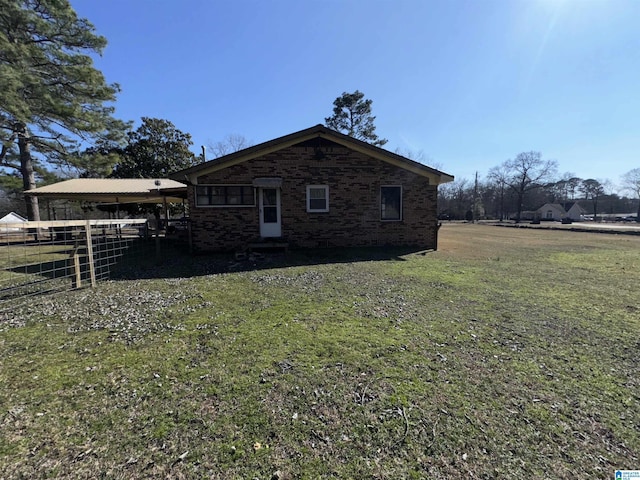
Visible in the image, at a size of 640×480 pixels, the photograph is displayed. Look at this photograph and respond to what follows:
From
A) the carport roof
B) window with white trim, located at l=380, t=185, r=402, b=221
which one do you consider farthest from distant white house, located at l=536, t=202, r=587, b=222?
the carport roof

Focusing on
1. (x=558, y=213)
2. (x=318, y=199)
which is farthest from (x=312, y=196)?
(x=558, y=213)

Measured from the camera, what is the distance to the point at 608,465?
6.42 ft

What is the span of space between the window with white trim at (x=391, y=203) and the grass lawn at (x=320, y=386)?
19.6ft

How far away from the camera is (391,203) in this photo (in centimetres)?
1127

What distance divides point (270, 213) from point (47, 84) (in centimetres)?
1376

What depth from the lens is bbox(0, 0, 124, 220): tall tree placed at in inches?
521

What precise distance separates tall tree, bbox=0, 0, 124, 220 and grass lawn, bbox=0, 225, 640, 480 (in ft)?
45.2

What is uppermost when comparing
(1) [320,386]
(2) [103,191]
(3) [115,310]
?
(2) [103,191]

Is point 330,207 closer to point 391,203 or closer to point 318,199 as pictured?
point 318,199

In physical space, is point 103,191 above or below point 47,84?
below

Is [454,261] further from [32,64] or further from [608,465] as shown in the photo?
[32,64]

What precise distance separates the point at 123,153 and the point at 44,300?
2524 centimetres

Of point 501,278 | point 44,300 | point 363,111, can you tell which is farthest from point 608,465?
point 363,111

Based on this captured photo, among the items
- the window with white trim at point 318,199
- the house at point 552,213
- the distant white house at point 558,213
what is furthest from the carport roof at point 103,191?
the house at point 552,213
